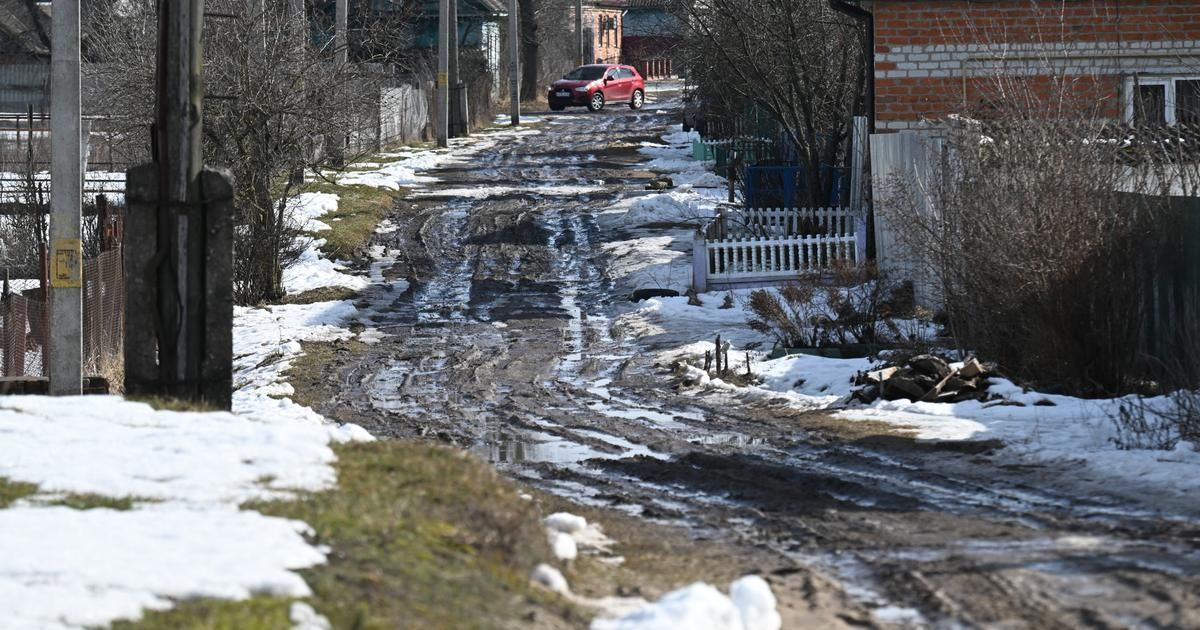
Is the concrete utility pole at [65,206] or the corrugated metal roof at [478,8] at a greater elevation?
the corrugated metal roof at [478,8]

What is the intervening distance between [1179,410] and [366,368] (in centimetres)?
846

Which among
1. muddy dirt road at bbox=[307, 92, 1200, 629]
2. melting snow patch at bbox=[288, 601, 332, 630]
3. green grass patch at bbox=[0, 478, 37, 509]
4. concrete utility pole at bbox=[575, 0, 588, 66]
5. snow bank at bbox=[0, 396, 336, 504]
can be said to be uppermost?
concrete utility pole at bbox=[575, 0, 588, 66]

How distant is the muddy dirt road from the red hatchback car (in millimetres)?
32946

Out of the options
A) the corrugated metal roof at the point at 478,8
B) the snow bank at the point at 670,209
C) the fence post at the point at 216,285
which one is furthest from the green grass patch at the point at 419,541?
the corrugated metal roof at the point at 478,8

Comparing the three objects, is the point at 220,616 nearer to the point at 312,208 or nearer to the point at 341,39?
the point at 341,39

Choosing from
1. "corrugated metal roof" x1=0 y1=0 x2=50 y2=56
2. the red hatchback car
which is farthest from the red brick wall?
"corrugated metal roof" x1=0 y1=0 x2=50 y2=56

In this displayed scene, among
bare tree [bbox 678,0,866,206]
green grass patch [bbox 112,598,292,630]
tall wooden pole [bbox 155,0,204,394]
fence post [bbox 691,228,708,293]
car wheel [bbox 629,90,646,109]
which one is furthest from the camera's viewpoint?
car wheel [bbox 629,90,646,109]

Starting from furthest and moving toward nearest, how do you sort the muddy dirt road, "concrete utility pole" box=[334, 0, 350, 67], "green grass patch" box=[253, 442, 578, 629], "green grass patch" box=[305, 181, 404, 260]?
"green grass patch" box=[305, 181, 404, 260] → "concrete utility pole" box=[334, 0, 350, 67] → the muddy dirt road → "green grass patch" box=[253, 442, 578, 629]

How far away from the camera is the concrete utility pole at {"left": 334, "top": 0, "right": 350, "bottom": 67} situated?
20.8 m

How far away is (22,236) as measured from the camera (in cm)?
2145

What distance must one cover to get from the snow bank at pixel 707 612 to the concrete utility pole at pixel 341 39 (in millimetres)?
15364

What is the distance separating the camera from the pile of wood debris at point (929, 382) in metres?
12.1

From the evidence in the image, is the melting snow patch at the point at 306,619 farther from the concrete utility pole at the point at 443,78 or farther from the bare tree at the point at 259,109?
the concrete utility pole at the point at 443,78

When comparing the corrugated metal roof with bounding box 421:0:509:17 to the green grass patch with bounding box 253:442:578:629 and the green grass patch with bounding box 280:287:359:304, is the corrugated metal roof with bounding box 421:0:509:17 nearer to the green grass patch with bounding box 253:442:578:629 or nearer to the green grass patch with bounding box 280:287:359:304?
the green grass patch with bounding box 280:287:359:304
